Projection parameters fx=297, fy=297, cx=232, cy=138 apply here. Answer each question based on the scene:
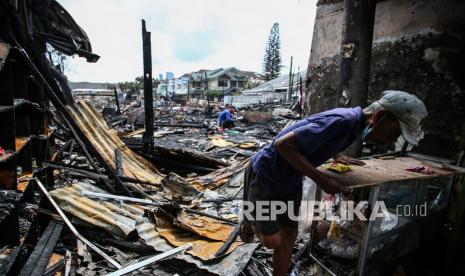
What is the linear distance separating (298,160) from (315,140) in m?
0.17

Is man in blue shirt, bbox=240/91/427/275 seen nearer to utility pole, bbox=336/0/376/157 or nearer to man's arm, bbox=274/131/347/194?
man's arm, bbox=274/131/347/194

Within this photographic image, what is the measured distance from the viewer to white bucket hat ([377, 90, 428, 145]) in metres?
1.91

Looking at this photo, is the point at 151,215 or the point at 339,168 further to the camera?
the point at 151,215

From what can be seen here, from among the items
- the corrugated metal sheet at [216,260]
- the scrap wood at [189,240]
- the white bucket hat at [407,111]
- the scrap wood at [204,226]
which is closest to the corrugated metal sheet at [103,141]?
the scrap wood at [204,226]

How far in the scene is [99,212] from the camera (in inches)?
132

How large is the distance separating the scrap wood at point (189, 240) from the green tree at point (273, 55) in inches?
2083

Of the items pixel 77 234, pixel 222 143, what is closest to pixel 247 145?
pixel 222 143

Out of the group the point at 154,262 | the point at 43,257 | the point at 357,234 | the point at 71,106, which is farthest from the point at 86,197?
the point at 357,234

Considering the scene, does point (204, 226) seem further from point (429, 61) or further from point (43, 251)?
point (429, 61)

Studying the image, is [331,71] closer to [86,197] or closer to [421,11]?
[421,11]

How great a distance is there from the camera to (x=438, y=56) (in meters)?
3.38

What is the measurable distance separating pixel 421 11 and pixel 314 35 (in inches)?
71.3

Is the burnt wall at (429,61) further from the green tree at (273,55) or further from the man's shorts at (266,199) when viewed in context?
the green tree at (273,55)

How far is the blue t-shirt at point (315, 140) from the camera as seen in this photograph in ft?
6.21
